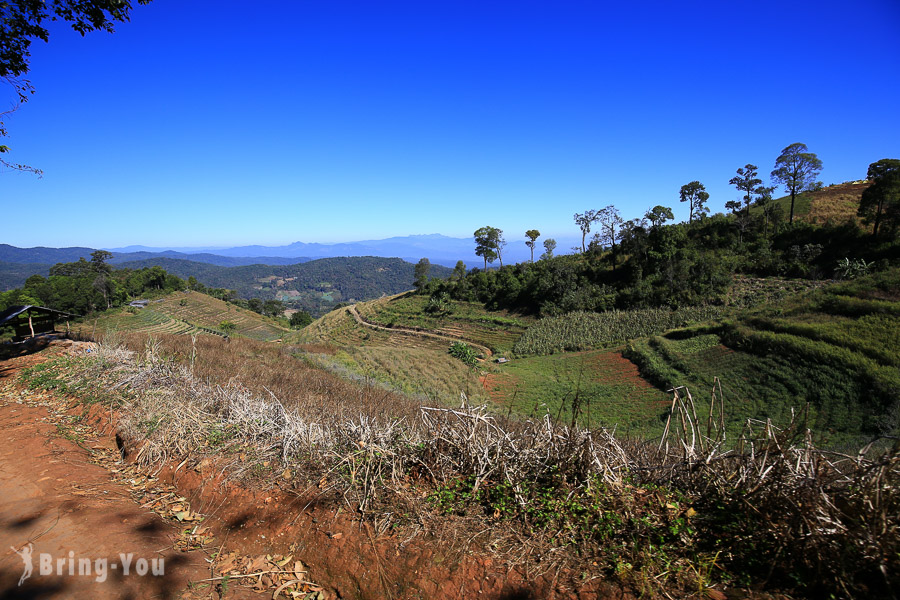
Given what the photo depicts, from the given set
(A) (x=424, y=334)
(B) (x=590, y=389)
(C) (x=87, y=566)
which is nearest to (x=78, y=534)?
(C) (x=87, y=566)

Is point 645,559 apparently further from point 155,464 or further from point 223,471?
point 155,464

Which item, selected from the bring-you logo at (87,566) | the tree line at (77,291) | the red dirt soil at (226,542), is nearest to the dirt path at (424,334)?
the red dirt soil at (226,542)

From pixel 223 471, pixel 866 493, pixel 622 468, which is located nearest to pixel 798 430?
pixel 866 493

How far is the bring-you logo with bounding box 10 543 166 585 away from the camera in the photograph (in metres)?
2.66

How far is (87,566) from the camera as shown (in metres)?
2.72

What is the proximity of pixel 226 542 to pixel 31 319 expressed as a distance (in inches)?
448

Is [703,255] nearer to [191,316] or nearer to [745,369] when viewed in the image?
[745,369]

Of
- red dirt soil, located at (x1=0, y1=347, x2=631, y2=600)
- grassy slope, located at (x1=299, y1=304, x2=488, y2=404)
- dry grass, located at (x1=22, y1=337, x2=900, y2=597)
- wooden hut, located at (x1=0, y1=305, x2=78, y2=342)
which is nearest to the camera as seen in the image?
dry grass, located at (x1=22, y1=337, x2=900, y2=597)

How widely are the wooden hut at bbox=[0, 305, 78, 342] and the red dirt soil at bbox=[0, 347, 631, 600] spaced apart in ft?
25.1

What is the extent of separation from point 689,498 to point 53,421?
27.3 feet

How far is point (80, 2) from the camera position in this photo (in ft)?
21.3

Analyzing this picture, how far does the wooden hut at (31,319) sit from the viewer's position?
9.24m

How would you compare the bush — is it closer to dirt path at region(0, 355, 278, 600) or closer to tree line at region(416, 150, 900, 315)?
tree line at region(416, 150, 900, 315)

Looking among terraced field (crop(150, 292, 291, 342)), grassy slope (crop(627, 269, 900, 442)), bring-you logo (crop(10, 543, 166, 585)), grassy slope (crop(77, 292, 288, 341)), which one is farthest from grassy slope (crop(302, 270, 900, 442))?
terraced field (crop(150, 292, 291, 342))
